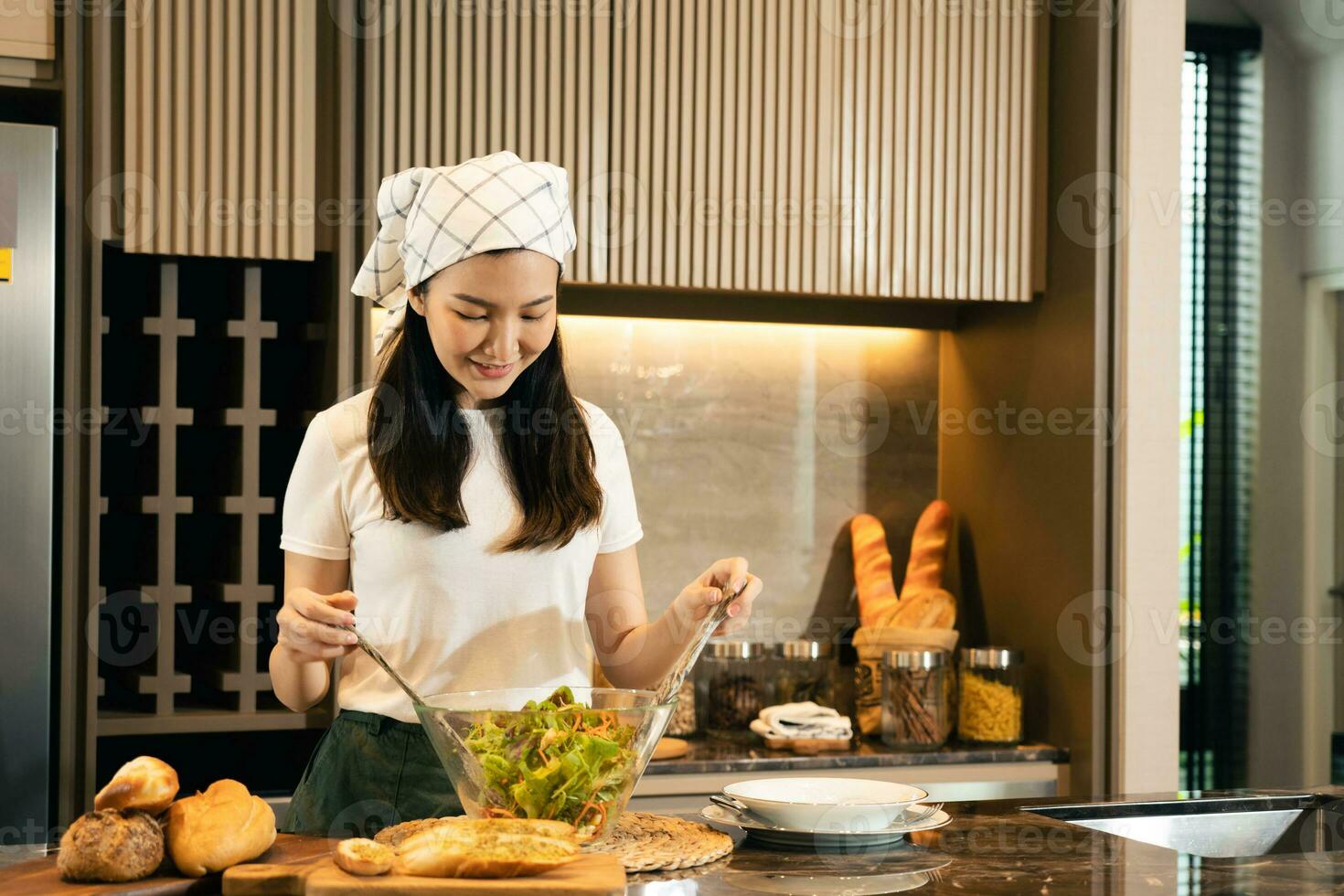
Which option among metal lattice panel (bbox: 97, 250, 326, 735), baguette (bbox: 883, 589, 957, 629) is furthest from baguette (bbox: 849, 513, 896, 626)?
metal lattice panel (bbox: 97, 250, 326, 735)

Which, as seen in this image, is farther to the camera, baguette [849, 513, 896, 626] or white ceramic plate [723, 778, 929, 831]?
baguette [849, 513, 896, 626]

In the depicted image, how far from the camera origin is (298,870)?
38.3 inches

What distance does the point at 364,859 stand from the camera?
902 mm

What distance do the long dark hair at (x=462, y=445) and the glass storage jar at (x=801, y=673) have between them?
1.05 m

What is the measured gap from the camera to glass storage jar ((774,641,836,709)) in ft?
8.14

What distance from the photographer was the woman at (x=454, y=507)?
1.38 metres

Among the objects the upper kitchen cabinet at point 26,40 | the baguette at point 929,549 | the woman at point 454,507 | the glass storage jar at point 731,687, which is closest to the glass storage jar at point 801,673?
the glass storage jar at point 731,687

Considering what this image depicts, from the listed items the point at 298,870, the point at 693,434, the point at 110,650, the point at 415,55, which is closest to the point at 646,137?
the point at 415,55

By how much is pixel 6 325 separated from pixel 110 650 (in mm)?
510

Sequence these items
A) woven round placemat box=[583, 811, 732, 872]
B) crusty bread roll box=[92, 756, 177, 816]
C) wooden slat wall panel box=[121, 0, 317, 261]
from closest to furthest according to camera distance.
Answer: crusty bread roll box=[92, 756, 177, 816] → woven round placemat box=[583, 811, 732, 872] → wooden slat wall panel box=[121, 0, 317, 261]

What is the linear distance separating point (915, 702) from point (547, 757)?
141cm

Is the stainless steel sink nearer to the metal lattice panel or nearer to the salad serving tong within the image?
the salad serving tong

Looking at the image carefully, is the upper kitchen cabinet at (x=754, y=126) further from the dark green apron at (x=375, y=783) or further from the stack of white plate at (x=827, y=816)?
the stack of white plate at (x=827, y=816)

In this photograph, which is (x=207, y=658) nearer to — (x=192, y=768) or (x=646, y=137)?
(x=192, y=768)
